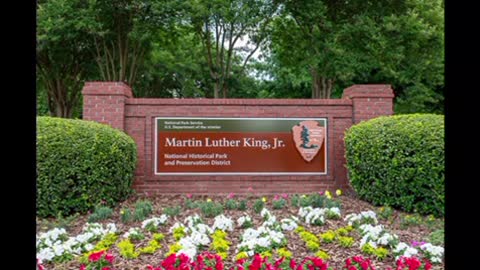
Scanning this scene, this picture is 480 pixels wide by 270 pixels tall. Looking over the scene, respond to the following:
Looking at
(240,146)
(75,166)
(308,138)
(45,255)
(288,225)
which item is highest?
(308,138)

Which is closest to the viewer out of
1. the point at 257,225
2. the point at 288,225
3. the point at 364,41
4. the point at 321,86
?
the point at 288,225

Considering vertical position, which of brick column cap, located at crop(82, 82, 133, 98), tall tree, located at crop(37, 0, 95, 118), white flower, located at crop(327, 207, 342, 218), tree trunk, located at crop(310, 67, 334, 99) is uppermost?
tall tree, located at crop(37, 0, 95, 118)

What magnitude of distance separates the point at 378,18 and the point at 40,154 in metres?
13.9

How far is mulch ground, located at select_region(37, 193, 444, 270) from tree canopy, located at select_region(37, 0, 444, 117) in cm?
921

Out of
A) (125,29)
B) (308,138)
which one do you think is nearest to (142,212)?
(308,138)

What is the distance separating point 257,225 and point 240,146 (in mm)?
2786

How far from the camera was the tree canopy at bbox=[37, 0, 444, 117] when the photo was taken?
15.7m

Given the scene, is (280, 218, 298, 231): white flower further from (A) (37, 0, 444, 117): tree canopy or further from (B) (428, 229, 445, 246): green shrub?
(A) (37, 0, 444, 117): tree canopy

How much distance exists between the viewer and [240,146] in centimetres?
818

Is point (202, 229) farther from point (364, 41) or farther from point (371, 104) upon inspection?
point (364, 41)

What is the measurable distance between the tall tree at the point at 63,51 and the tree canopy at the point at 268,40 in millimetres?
44

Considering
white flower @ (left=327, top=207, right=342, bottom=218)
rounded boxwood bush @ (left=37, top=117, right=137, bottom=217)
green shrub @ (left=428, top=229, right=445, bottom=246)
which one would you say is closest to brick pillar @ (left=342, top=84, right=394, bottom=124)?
white flower @ (left=327, top=207, right=342, bottom=218)

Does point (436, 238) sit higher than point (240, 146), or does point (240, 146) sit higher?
point (240, 146)

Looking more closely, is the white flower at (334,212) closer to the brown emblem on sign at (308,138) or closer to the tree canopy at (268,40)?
the brown emblem on sign at (308,138)
